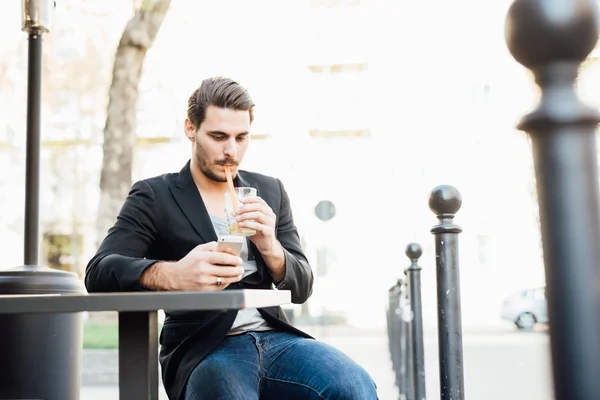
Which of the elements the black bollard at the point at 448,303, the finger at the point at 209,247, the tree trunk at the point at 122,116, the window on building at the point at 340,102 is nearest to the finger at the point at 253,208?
the finger at the point at 209,247

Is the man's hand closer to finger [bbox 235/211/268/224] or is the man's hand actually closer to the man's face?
finger [bbox 235/211/268/224]

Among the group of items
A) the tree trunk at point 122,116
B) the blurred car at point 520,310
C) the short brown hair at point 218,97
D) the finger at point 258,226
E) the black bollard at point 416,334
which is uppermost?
the tree trunk at point 122,116

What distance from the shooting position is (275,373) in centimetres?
207

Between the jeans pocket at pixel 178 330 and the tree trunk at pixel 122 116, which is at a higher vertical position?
the tree trunk at pixel 122 116

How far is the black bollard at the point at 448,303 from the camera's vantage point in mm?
2619

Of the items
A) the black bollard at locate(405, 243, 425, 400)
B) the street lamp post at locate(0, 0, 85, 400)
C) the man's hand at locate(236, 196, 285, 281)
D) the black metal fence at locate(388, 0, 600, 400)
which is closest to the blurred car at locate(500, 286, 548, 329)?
the black bollard at locate(405, 243, 425, 400)

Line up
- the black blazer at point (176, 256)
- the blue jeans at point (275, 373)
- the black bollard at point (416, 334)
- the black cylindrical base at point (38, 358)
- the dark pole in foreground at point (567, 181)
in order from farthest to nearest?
the black bollard at point (416, 334)
the black cylindrical base at point (38, 358)
the black blazer at point (176, 256)
the blue jeans at point (275, 373)
the dark pole in foreground at point (567, 181)

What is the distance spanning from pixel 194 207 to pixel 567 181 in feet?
5.32

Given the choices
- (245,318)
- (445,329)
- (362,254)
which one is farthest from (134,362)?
(362,254)

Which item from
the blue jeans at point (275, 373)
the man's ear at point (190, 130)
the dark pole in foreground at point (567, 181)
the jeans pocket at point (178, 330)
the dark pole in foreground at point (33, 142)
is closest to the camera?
the dark pole in foreground at point (567, 181)

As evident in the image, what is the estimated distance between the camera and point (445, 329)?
266 cm

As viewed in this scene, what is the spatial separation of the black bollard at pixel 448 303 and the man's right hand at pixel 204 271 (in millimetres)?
1060

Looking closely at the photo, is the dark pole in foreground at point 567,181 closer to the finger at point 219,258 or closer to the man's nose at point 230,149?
the finger at point 219,258

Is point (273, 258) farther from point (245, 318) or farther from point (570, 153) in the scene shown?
point (570, 153)
